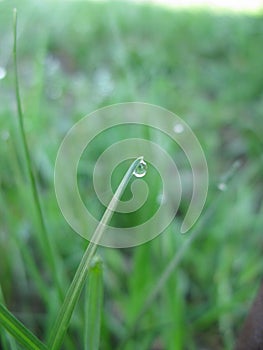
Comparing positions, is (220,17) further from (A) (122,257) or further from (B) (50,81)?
(A) (122,257)

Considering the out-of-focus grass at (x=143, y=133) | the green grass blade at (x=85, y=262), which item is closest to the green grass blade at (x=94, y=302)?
the green grass blade at (x=85, y=262)

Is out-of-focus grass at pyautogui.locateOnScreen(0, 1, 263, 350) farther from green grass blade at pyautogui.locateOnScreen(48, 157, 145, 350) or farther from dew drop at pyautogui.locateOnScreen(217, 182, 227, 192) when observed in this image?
green grass blade at pyautogui.locateOnScreen(48, 157, 145, 350)

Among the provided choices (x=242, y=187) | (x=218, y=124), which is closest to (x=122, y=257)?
(x=242, y=187)

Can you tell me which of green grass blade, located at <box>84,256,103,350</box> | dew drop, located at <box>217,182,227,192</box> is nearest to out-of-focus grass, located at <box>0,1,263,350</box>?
dew drop, located at <box>217,182,227,192</box>

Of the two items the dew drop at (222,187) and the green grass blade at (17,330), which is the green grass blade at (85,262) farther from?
the dew drop at (222,187)

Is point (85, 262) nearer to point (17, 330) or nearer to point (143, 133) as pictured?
point (17, 330)

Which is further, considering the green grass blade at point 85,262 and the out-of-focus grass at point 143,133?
the out-of-focus grass at point 143,133

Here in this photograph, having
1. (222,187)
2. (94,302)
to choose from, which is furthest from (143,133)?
(94,302)
